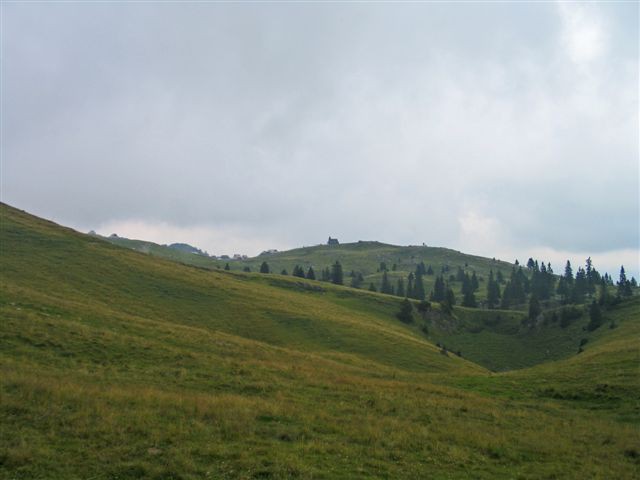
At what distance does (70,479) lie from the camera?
11.5 m

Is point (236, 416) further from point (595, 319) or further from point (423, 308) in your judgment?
point (595, 319)

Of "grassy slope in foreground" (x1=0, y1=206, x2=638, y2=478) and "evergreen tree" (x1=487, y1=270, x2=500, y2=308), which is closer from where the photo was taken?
"grassy slope in foreground" (x1=0, y1=206, x2=638, y2=478)

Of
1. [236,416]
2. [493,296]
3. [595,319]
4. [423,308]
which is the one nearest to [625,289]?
[493,296]

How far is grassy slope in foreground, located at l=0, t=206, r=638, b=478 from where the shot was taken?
43.7 feet

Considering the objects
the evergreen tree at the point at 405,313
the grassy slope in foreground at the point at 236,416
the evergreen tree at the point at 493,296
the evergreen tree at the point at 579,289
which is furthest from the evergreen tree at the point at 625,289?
the grassy slope in foreground at the point at 236,416

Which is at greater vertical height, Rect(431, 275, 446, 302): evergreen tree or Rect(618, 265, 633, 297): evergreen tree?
Rect(618, 265, 633, 297): evergreen tree

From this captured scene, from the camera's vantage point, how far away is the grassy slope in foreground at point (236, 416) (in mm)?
13312

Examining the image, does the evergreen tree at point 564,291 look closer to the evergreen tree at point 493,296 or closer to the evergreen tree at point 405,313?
the evergreen tree at point 493,296

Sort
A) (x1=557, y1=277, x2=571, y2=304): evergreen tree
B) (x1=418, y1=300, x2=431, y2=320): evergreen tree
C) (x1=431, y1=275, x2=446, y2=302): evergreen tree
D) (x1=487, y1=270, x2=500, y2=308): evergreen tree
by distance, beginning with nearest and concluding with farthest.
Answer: (x1=418, y1=300, x2=431, y2=320): evergreen tree < (x1=557, y1=277, x2=571, y2=304): evergreen tree < (x1=487, y1=270, x2=500, y2=308): evergreen tree < (x1=431, y1=275, x2=446, y2=302): evergreen tree

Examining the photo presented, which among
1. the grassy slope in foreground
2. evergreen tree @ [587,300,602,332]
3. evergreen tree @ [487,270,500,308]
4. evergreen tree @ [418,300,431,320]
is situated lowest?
the grassy slope in foreground

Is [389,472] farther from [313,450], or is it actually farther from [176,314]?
[176,314]

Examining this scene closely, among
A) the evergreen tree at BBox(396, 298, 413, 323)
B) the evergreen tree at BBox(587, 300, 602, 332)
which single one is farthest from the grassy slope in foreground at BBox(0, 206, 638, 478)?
the evergreen tree at BBox(587, 300, 602, 332)

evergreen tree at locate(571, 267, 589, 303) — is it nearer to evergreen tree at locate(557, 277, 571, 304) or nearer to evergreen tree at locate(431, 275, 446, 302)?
evergreen tree at locate(557, 277, 571, 304)

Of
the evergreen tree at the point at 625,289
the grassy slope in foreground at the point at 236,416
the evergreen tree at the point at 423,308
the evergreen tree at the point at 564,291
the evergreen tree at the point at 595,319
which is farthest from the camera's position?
the evergreen tree at the point at 564,291
